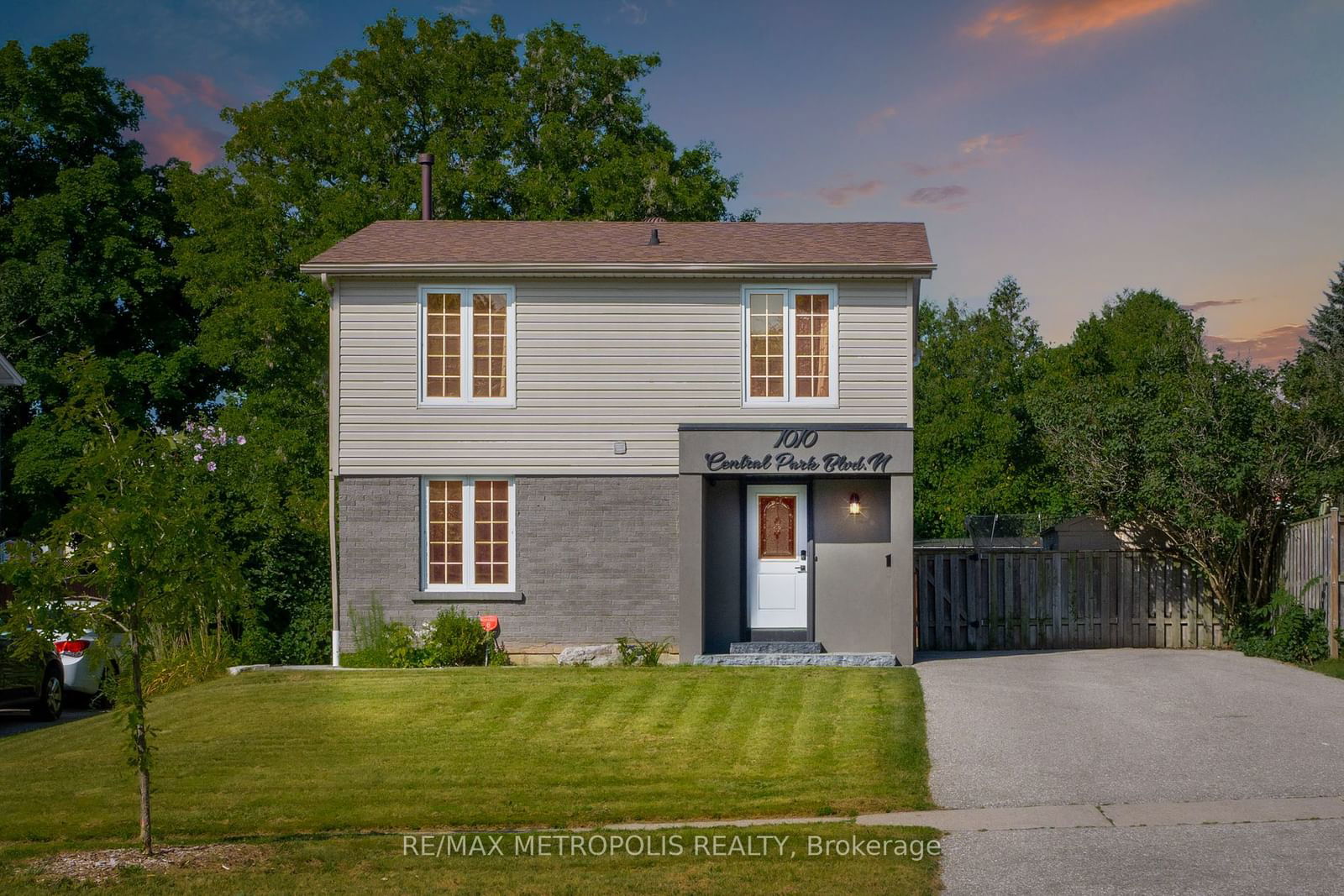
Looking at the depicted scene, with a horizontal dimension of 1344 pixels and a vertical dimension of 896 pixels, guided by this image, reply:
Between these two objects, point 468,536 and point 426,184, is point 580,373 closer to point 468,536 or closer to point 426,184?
point 468,536

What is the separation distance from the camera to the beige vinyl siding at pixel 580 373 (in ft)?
63.2

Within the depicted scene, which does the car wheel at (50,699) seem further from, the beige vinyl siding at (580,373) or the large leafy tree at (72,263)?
the large leafy tree at (72,263)

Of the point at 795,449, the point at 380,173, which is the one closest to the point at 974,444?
the point at 380,173

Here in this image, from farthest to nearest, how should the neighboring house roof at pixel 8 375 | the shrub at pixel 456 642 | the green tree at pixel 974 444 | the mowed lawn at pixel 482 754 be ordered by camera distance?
the green tree at pixel 974 444
the neighboring house roof at pixel 8 375
the shrub at pixel 456 642
the mowed lawn at pixel 482 754

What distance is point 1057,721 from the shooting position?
1399 cm

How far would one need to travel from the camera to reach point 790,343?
63.4 feet

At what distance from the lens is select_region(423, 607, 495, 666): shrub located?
60.9 ft

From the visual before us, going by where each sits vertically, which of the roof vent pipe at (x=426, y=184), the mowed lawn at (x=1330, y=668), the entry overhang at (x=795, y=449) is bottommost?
the mowed lawn at (x=1330, y=668)

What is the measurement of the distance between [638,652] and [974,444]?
2976 cm

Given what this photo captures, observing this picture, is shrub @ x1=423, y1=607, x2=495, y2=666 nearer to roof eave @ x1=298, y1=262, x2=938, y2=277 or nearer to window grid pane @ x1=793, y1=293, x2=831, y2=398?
roof eave @ x1=298, y1=262, x2=938, y2=277

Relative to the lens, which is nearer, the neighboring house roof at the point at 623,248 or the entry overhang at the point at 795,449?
the entry overhang at the point at 795,449

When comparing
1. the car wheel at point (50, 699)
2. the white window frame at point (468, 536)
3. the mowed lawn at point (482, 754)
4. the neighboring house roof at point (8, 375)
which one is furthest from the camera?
the neighboring house roof at point (8, 375)

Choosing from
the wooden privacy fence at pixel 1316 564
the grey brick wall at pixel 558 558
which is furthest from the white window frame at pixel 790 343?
the wooden privacy fence at pixel 1316 564

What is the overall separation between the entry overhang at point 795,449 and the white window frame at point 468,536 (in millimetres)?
2510
